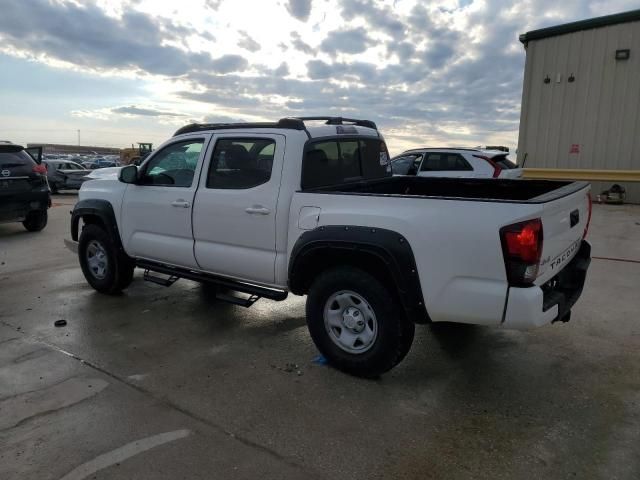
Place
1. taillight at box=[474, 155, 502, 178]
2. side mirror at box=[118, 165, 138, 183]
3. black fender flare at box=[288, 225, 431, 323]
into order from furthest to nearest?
taillight at box=[474, 155, 502, 178]
side mirror at box=[118, 165, 138, 183]
black fender flare at box=[288, 225, 431, 323]

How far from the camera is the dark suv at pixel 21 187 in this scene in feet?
31.4

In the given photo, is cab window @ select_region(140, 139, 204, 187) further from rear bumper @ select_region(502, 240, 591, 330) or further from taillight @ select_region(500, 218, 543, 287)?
rear bumper @ select_region(502, 240, 591, 330)

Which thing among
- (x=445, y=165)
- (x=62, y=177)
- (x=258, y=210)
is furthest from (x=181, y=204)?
(x=62, y=177)

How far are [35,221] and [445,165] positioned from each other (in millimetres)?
9030

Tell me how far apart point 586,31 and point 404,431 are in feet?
50.9

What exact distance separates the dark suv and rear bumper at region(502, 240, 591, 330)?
9.79 metres

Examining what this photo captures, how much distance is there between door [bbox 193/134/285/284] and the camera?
13.3 feet

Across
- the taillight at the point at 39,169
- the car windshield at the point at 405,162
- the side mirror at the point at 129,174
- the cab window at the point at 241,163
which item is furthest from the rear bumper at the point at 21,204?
the car windshield at the point at 405,162

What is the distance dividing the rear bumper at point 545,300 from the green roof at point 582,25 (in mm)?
13516

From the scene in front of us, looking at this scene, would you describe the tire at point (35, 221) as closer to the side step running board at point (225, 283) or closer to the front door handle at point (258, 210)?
the side step running board at point (225, 283)

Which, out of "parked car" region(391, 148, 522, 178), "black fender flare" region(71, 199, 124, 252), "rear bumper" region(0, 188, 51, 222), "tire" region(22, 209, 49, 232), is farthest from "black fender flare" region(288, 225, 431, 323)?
"tire" region(22, 209, 49, 232)

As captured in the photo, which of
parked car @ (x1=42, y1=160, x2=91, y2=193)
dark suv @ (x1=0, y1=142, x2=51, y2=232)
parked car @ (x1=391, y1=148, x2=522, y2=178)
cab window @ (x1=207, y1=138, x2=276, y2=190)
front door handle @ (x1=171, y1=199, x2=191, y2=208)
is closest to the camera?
cab window @ (x1=207, y1=138, x2=276, y2=190)

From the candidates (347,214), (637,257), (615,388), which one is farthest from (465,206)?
(637,257)

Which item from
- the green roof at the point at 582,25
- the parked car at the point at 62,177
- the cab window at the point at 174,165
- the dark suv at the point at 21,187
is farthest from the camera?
the parked car at the point at 62,177
